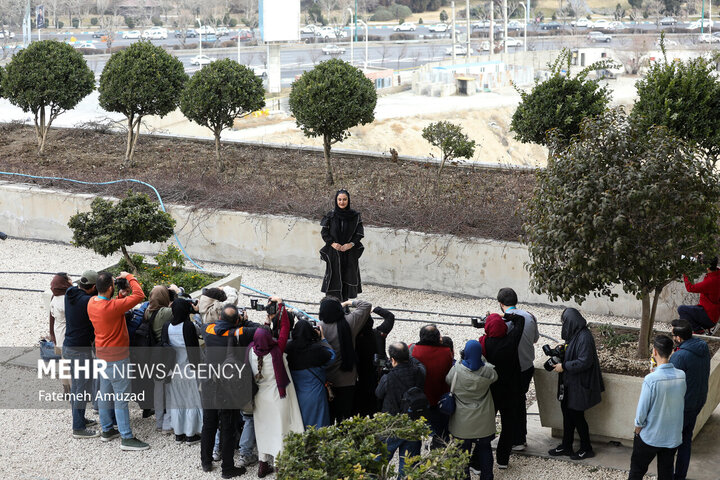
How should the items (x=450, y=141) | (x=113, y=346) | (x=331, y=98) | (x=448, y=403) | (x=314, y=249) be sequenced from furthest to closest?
Result: (x=450, y=141) → (x=331, y=98) → (x=314, y=249) → (x=113, y=346) → (x=448, y=403)

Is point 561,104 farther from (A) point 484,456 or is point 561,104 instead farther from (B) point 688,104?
(A) point 484,456

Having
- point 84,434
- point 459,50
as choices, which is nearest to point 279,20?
point 459,50

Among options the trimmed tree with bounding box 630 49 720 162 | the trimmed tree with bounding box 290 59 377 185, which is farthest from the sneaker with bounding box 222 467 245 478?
the trimmed tree with bounding box 290 59 377 185

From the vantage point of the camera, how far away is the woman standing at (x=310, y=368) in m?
6.64

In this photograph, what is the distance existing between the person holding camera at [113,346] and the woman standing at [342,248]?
3416 mm

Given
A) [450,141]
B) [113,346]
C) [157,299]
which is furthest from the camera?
[450,141]

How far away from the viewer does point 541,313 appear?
10.8 meters

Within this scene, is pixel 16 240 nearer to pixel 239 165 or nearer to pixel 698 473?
pixel 239 165

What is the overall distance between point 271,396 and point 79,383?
6.53 ft

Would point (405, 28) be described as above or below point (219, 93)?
above

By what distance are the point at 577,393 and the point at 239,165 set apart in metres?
10.8

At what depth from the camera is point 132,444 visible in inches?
287

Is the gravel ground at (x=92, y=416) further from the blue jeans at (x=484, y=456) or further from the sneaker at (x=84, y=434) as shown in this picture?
the blue jeans at (x=484, y=456)

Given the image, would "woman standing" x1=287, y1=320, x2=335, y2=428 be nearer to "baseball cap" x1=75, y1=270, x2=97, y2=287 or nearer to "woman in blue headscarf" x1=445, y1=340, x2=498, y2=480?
"woman in blue headscarf" x1=445, y1=340, x2=498, y2=480
